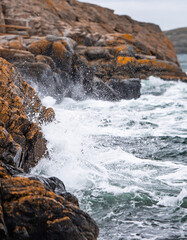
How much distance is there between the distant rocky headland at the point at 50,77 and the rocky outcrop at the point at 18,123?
0.06ft

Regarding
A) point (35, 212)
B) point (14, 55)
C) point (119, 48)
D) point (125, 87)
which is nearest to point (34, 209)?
point (35, 212)

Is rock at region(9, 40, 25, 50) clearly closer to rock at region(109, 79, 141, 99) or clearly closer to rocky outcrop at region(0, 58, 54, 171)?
rock at region(109, 79, 141, 99)

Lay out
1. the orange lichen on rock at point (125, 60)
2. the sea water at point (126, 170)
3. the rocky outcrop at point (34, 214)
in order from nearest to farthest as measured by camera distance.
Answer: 1. the rocky outcrop at point (34, 214)
2. the sea water at point (126, 170)
3. the orange lichen on rock at point (125, 60)

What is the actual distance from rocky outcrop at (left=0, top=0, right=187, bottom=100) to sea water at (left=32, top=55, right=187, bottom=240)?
3987mm

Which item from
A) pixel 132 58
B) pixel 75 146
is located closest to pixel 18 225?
pixel 75 146

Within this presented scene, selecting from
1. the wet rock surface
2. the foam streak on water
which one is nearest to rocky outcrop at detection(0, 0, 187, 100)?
the foam streak on water

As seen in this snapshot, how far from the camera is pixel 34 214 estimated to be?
390 centimetres

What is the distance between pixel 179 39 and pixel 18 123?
126m

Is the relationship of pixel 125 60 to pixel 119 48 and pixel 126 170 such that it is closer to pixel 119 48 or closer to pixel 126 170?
pixel 119 48

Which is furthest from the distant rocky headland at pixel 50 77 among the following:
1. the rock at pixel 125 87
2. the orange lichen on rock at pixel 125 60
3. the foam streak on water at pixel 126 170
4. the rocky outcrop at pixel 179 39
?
the rocky outcrop at pixel 179 39

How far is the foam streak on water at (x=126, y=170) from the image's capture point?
559 cm

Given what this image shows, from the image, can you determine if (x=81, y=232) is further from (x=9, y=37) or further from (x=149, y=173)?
(x=9, y=37)

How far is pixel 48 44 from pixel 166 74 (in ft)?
35.6

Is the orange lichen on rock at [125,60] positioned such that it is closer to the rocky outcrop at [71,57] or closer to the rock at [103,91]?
the rocky outcrop at [71,57]
